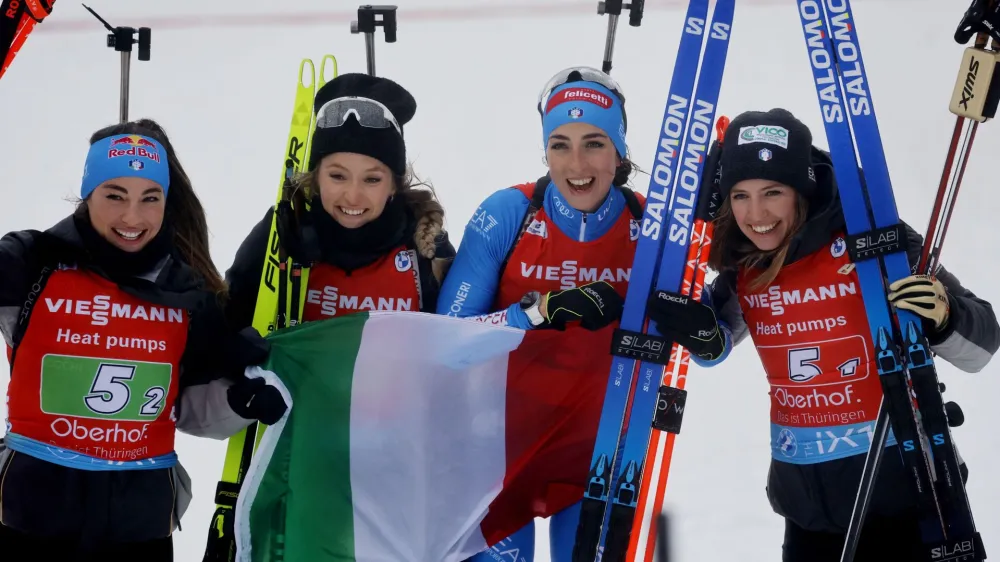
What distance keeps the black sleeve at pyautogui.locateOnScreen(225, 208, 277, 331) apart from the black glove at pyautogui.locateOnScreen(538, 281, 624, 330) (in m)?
0.96

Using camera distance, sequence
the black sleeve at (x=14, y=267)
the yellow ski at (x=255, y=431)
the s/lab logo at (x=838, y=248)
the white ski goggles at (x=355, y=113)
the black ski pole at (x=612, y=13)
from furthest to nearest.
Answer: the black ski pole at (x=612, y=13) → the white ski goggles at (x=355, y=113) → the yellow ski at (x=255, y=431) → the s/lab logo at (x=838, y=248) → the black sleeve at (x=14, y=267)

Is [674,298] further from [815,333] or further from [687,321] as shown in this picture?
[815,333]

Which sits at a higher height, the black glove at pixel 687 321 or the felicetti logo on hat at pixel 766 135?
the felicetti logo on hat at pixel 766 135

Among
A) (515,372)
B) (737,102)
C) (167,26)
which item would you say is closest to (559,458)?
(515,372)

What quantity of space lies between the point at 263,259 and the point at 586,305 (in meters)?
1.08

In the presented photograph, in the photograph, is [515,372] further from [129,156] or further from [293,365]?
[129,156]


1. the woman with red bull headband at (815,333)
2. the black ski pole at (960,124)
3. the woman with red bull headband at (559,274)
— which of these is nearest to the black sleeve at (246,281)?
the woman with red bull headband at (559,274)

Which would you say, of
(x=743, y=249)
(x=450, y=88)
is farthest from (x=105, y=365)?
(x=450, y=88)

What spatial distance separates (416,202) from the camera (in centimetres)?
382

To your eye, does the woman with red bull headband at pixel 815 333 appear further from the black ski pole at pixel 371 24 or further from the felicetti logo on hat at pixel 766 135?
the black ski pole at pixel 371 24

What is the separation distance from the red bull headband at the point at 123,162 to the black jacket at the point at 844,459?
1889 millimetres

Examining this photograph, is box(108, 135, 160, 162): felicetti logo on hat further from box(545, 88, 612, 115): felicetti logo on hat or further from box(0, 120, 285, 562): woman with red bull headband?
box(545, 88, 612, 115): felicetti logo on hat

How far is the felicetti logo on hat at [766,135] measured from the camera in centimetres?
334

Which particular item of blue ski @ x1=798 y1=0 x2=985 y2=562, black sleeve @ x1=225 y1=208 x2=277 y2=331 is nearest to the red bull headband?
black sleeve @ x1=225 y1=208 x2=277 y2=331
